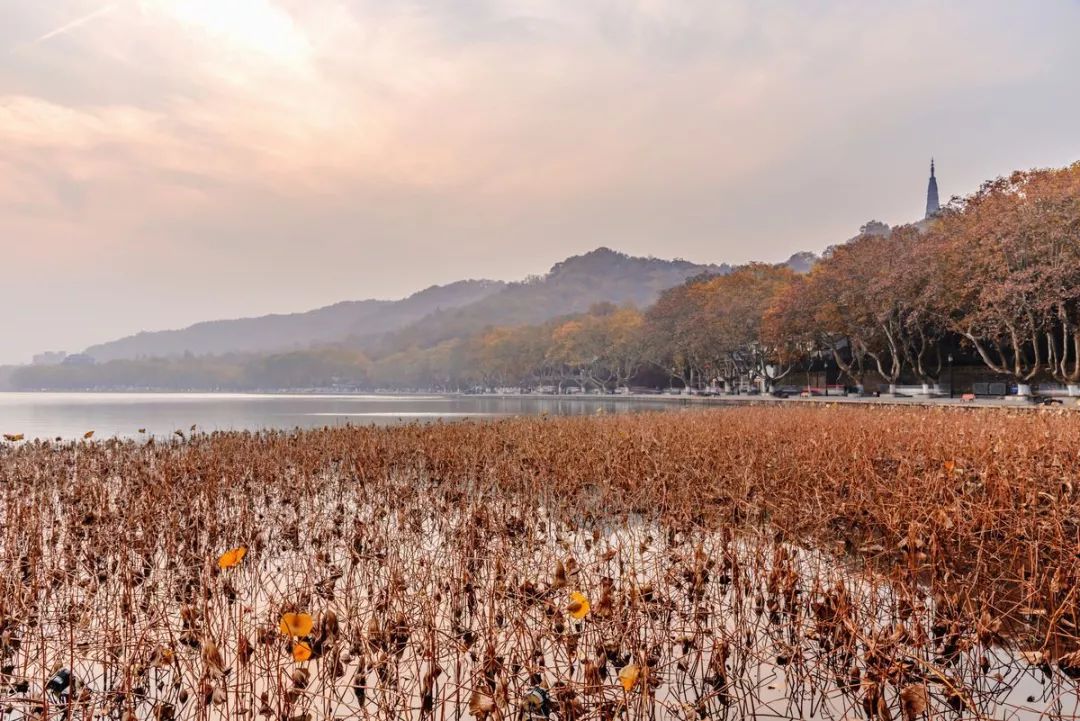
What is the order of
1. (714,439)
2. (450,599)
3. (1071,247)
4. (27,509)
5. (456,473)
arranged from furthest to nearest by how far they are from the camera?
(1071,247) < (714,439) < (456,473) < (27,509) < (450,599)

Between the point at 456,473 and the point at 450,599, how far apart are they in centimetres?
503

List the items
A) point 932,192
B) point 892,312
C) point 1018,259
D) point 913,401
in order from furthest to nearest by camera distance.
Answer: point 932,192 → point 892,312 → point 913,401 → point 1018,259

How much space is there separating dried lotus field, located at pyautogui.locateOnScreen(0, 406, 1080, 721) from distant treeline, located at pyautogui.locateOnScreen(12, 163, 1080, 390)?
690 inches

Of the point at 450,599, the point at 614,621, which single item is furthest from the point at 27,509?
the point at 614,621

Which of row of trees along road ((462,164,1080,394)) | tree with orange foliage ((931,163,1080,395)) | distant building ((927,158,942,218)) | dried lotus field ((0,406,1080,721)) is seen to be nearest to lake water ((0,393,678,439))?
row of trees along road ((462,164,1080,394))

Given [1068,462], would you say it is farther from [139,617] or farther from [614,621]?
[139,617]

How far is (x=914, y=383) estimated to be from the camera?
42656 millimetres

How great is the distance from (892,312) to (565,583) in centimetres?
3345

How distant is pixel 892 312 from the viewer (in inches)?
1238

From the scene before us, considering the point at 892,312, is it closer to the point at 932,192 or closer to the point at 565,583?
the point at 565,583

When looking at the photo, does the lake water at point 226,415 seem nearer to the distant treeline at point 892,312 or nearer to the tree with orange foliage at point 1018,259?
the distant treeline at point 892,312

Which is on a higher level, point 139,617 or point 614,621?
point 614,621

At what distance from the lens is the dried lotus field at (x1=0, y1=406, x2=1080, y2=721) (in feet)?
9.37

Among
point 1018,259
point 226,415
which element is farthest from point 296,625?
point 226,415
